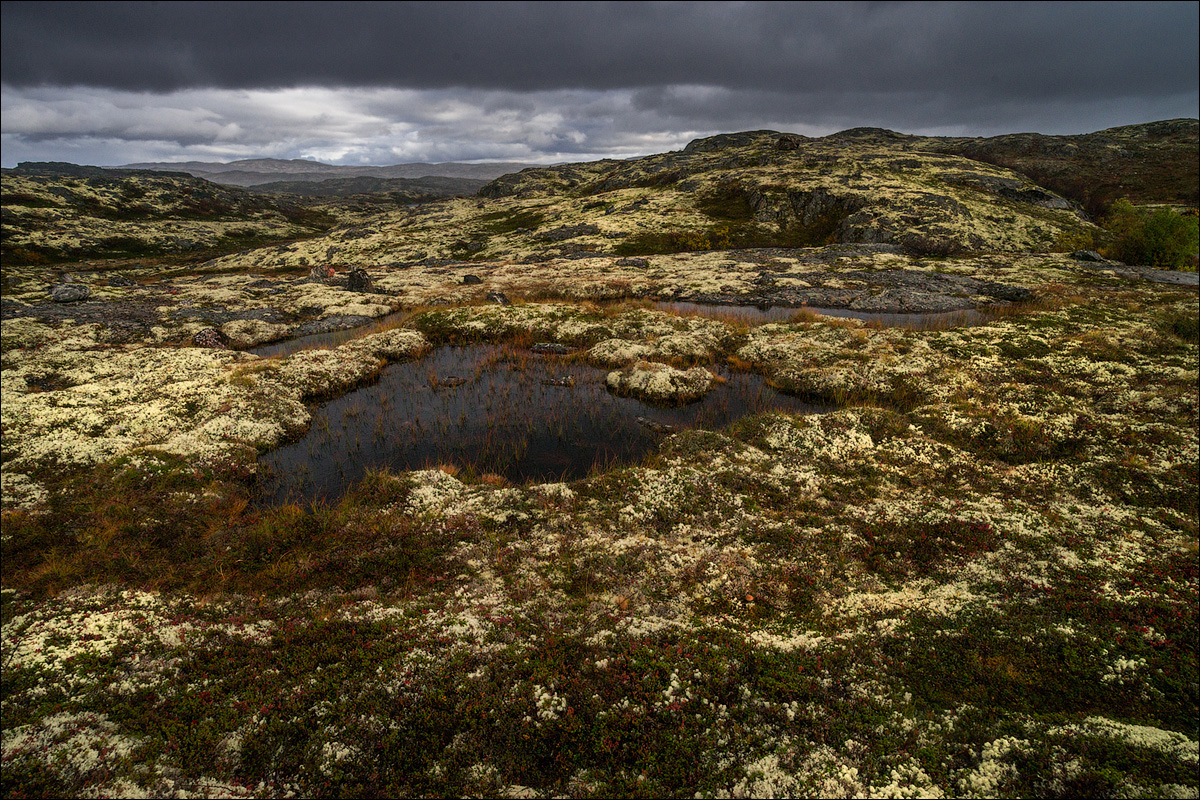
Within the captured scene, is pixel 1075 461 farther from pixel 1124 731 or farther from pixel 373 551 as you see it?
pixel 373 551

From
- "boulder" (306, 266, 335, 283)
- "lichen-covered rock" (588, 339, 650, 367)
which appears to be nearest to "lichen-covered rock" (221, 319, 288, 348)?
"boulder" (306, 266, 335, 283)

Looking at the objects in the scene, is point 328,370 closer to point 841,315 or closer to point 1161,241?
point 841,315

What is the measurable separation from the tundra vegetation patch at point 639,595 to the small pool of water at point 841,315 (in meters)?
10.6

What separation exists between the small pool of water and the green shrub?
40.2 meters

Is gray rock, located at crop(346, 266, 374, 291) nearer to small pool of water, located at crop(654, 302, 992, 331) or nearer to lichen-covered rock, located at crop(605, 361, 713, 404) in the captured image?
small pool of water, located at crop(654, 302, 992, 331)

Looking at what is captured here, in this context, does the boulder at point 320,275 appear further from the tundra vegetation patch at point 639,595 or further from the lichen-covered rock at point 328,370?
the lichen-covered rock at point 328,370

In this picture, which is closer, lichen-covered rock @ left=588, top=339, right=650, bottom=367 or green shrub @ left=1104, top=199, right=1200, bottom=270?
lichen-covered rock @ left=588, top=339, right=650, bottom=367

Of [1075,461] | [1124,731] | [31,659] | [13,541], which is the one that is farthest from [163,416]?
[1075,461]

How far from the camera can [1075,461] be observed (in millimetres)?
20562

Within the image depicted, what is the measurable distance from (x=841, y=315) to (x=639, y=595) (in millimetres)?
44585

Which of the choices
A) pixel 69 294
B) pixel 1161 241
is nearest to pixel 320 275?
pixel 69 294

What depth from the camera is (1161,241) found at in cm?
6178

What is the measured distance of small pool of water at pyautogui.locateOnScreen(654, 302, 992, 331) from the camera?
141 feet

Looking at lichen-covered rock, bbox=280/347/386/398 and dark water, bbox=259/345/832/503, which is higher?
lichen-covered rock, bbox=280/347/386/398
